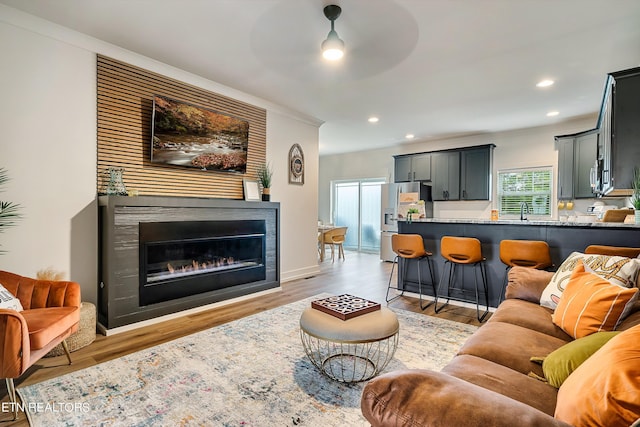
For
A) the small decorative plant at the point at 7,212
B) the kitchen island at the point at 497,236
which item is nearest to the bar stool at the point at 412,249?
the kitchen island at the point at 497,236

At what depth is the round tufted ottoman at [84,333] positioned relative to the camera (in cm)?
258

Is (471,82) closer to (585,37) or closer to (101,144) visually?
(585,37)

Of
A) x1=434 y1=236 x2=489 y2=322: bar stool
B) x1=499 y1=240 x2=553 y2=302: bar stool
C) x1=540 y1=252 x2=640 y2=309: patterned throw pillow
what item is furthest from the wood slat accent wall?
x1=540 y1=252 x2=640 y2=309: patterned throw pillow

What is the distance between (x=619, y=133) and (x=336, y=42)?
8.56 feet

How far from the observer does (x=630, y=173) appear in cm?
277

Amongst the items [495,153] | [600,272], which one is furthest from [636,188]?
[495,153]

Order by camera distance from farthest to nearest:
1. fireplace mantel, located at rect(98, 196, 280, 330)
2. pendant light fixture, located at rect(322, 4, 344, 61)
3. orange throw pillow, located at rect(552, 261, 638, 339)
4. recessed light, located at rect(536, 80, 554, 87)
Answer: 1. recessed light, located at rect(536, 80, 554, 87)
2. fireplace mantel, located at rect(98, 196, 280, 330)
3. pendant light fixture, located at rect(322, 4, 344, 61)
4. orange throw pillow, located at rect(552, 261, 638, 339)

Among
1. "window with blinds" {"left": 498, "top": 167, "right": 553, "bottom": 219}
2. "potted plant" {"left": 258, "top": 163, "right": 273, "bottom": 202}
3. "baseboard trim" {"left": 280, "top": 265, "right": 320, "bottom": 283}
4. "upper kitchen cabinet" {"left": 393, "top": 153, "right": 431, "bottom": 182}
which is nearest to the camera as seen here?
"potted plant" {"left": 258, "top": 163, "right": 273, "bottom": 202}

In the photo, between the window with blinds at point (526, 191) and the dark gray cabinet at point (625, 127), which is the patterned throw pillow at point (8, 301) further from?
the window with blinds at point (526, 191)

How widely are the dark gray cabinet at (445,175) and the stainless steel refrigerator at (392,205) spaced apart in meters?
0.20

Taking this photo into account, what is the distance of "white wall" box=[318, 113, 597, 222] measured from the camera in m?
5.68

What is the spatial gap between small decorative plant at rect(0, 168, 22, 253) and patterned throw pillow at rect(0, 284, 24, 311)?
696mm

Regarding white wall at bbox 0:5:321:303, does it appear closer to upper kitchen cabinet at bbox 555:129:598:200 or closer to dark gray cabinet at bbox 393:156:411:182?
dark gray cabinet at bbox 393:156:411:182

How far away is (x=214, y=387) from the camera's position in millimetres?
2074
